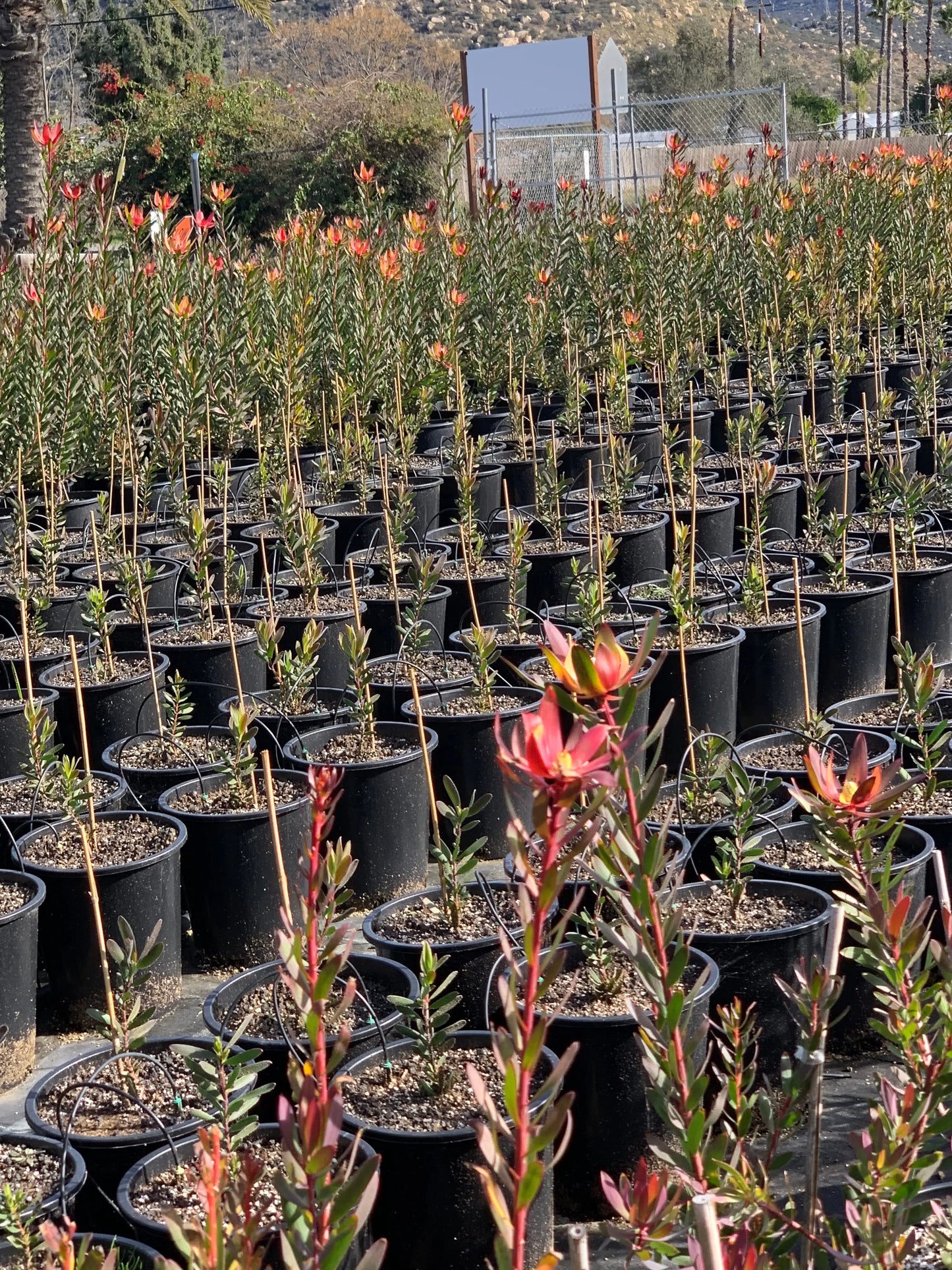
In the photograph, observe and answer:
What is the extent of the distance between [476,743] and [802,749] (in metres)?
0.89

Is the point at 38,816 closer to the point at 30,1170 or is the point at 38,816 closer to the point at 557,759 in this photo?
the point at 30,1170

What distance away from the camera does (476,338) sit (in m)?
8.33

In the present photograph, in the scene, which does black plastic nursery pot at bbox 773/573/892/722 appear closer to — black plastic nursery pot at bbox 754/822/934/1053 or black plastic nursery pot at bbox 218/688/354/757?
black plastic nursery pot at bbox 218/688/354/757

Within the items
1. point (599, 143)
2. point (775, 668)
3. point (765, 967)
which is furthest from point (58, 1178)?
point (599, 143)

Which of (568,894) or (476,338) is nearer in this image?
(568,894)

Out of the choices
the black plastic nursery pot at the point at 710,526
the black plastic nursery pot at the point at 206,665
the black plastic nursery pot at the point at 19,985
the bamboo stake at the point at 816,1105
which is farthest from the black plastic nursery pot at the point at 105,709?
the bamboo stake at the point at 816,1105

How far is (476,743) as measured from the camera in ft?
13.5

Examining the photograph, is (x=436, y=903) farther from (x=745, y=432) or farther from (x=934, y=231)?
(x=934, y=231)

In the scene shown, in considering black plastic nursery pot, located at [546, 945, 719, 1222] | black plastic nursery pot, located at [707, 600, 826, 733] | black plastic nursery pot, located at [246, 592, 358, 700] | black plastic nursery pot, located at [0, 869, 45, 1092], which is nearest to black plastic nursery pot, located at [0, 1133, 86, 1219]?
black plastic nursery pot, located at [0, 869, 45, 1092]

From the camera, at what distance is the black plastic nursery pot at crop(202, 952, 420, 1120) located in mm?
2629

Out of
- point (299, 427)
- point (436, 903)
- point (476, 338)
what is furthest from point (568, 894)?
point (476, 338)

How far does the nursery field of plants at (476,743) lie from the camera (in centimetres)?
Answer: 108

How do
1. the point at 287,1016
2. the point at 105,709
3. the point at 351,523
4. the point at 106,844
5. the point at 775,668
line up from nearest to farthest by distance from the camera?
1. the point at 287,1016
2. the point at 106,844
3. the point at 105,709
4. the point at 775,668
5. the point at 351,523

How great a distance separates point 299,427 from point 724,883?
416 cm
